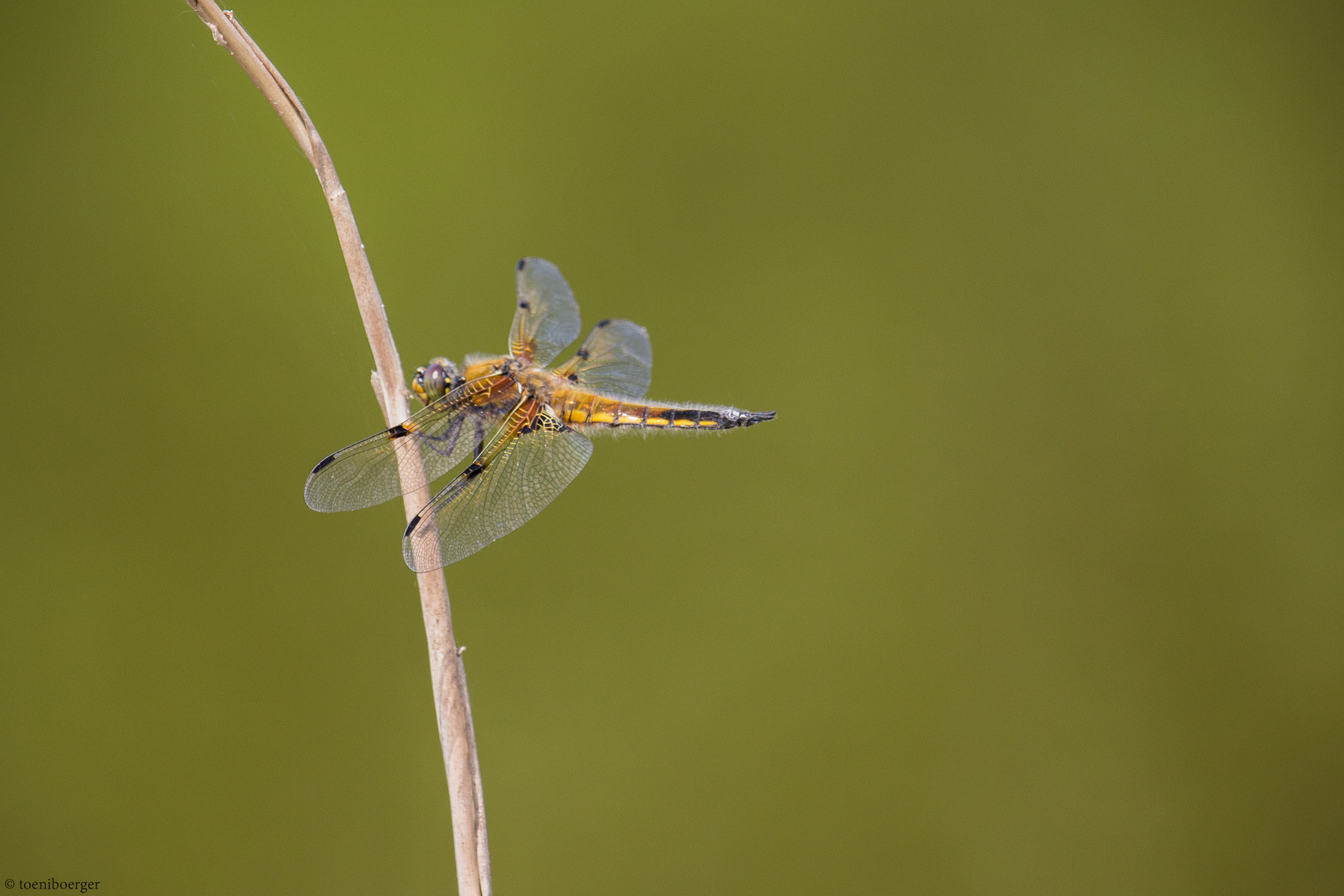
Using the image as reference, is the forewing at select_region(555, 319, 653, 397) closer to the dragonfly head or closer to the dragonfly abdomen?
the dragonfly abdomen

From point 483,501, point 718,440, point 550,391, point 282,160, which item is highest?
point 282,160

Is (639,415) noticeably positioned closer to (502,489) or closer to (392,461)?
(502,489)

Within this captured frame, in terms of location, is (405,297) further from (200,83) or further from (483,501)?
(483,501)

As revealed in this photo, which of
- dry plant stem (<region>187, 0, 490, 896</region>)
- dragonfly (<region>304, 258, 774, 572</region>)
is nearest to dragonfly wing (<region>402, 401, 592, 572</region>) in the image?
dragonfly (<region>304, 258, 774, 572</region>)

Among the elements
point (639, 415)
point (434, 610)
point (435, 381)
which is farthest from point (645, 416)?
point (434, 610)

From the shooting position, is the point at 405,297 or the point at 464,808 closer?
the point at 464,808

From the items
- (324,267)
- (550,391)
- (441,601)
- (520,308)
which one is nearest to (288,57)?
(324,267)
